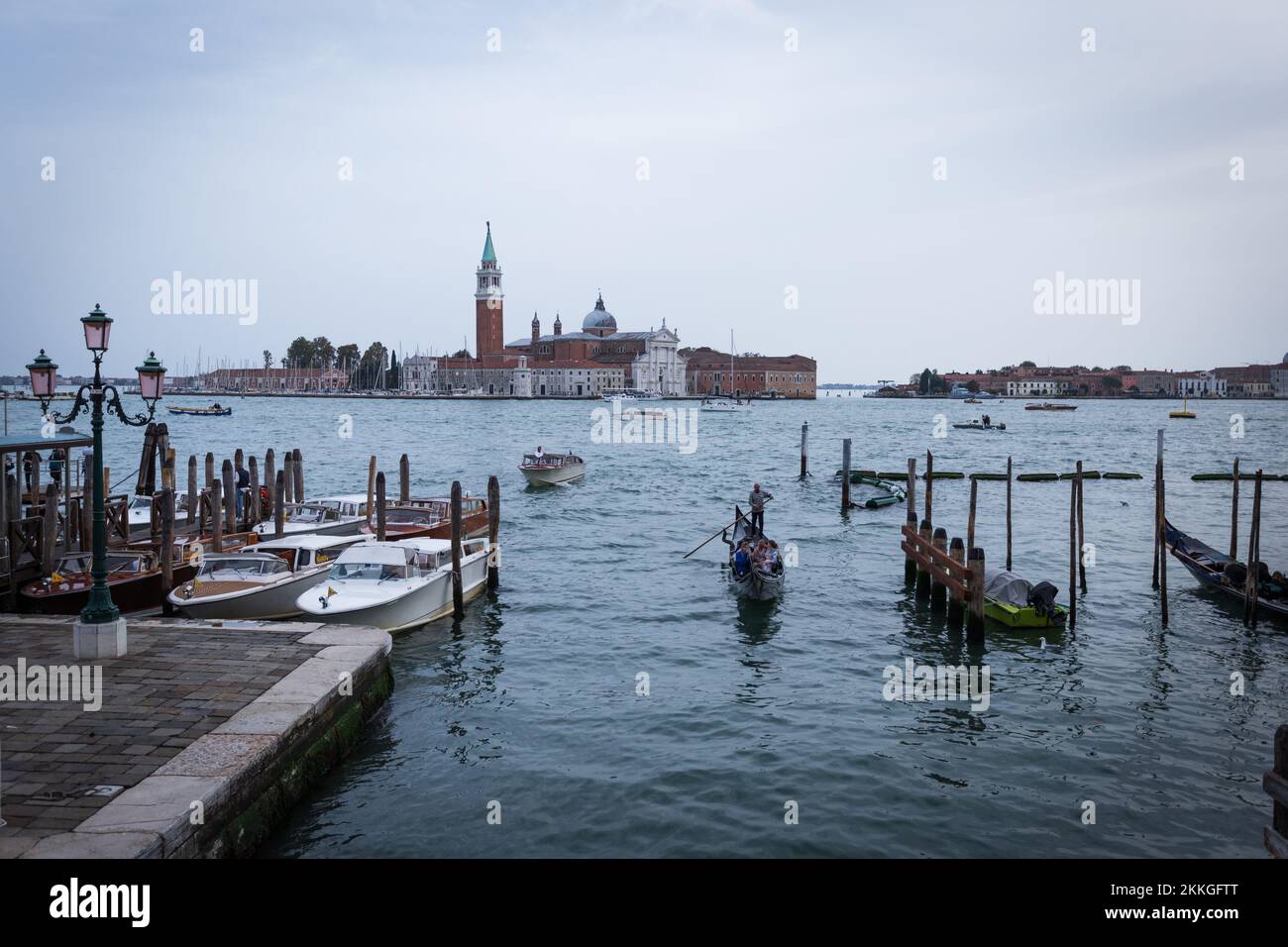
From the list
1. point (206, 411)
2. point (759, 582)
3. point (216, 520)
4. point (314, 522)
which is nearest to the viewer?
point (216, 520)

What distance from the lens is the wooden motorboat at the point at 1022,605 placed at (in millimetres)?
15703

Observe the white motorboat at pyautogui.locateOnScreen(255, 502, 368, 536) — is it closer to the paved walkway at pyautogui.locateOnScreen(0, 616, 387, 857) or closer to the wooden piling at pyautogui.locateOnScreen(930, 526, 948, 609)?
the paved walkway at pyautogui.locateOnScreen(0, 616, 387, 857)

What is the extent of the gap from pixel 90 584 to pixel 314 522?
712 centimetres

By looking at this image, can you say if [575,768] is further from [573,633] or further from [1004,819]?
Answer: [573,633]

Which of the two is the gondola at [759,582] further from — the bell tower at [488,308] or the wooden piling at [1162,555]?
the bell tower at [488,308]

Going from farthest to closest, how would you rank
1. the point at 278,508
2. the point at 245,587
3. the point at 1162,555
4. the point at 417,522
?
the point at 417,522 < the point at 278,508 < the point at 1162,555 < the point at 245,587

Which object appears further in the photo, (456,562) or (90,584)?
(456,562)

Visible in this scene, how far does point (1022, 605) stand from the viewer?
16125 mm

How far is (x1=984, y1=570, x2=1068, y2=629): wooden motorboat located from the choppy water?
35 cm

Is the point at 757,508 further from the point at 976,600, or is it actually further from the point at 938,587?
the point at 976,600

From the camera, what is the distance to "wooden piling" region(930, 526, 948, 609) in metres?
17.4

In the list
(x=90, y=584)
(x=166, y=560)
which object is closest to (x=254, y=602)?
(x=166, y=560)

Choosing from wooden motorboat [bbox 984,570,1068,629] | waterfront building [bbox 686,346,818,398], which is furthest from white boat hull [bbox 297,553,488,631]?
waterfront building [bbox 686,346,818,398]

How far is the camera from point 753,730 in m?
11.5
